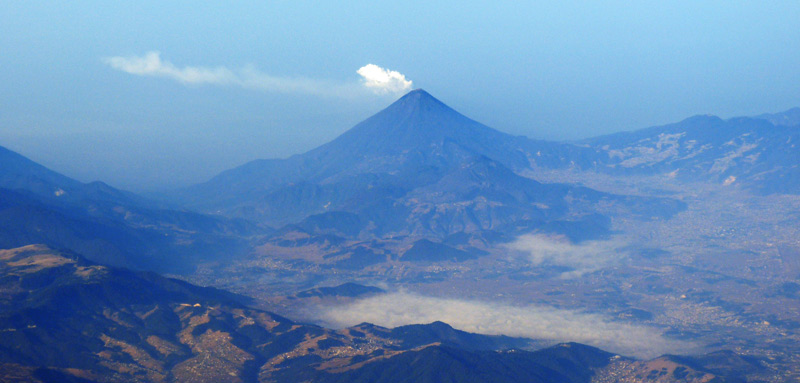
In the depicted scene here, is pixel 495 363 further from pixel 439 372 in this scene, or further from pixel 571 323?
pixel 571 323

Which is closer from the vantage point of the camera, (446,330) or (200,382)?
(200,382)

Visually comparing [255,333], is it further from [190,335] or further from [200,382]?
[200,382]

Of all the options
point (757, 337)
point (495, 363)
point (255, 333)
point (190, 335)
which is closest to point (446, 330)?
point (495, 363)

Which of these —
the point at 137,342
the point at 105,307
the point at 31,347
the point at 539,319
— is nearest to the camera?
the point at 31,347

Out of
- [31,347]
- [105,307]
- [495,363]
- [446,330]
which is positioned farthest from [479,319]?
[31,347]

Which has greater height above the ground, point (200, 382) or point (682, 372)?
point (682, 372)

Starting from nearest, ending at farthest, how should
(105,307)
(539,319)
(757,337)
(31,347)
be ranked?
(31,347), (105,307), (757,337), (539,319)
